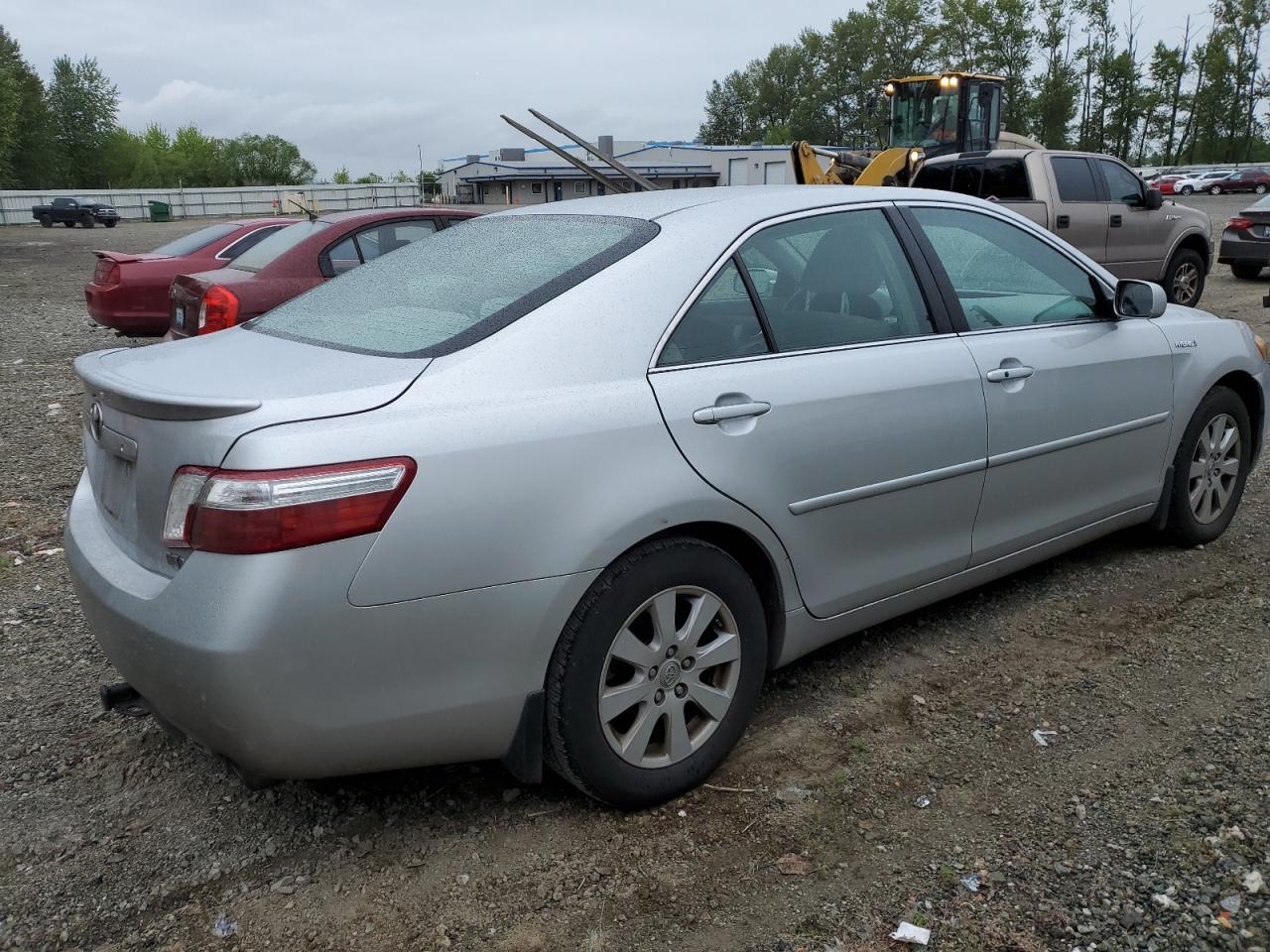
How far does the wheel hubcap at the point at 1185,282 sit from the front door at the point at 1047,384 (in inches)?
378

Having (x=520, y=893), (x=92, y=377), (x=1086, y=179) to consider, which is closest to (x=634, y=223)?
(x=92, y=377)

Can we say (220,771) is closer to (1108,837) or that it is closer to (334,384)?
(334,384)

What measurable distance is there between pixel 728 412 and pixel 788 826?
3.54 feet

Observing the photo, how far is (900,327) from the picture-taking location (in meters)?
3.37

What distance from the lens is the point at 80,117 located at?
3472 inches

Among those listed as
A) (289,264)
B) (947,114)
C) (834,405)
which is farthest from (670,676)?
(947,114)

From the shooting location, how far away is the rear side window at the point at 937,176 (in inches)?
473

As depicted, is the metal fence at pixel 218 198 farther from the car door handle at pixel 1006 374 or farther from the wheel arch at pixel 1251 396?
the car door handle at pixel 1006 374

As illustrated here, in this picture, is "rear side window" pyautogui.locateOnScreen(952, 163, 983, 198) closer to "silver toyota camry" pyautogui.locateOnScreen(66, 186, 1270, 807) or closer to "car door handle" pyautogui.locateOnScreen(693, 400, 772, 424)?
"silver toyota camry" pyautogui.locateOnScreen(66, 186, 1270, 807)

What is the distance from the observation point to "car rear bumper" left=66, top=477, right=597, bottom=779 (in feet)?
7.16

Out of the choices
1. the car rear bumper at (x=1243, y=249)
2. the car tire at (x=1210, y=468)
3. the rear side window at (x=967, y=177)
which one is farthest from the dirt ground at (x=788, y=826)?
the car rear bumper at (x=1243, y=249)

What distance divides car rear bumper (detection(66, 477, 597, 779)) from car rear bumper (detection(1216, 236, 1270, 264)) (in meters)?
15.5

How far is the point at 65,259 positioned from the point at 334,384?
27464 mm

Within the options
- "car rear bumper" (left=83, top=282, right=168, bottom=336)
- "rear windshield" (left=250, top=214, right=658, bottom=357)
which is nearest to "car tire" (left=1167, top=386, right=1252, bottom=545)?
"rear windshield" (left=250, top=214, right=658, bottom=357)
